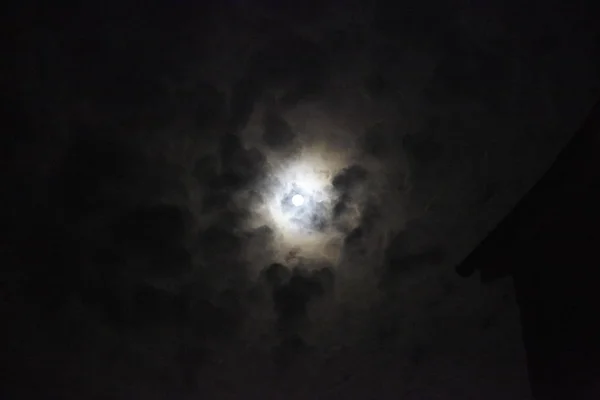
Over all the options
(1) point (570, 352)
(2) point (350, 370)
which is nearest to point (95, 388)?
(2) point (350, 370)

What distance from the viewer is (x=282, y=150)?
6.78 feet

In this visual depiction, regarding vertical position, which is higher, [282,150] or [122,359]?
[282,150]

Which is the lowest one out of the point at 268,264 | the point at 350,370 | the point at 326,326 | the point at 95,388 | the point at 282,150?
the point at 95,388

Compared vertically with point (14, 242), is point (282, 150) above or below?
above

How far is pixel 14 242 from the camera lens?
6.93 feet

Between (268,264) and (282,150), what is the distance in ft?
1.47

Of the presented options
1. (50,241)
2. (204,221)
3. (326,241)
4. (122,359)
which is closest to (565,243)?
(326,241)

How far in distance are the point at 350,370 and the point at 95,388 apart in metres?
0.92

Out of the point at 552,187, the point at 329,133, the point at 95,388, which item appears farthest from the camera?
the point at 329,133

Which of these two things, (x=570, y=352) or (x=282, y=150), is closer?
(x=570, y=352)

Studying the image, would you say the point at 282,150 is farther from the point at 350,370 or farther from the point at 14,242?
the point at 14,242

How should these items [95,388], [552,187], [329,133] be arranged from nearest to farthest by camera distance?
[552,187], [95,388], [329,133]

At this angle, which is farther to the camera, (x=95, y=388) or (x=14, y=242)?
(x=14, y=242)

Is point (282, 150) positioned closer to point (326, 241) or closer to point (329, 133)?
point (329, 133)
